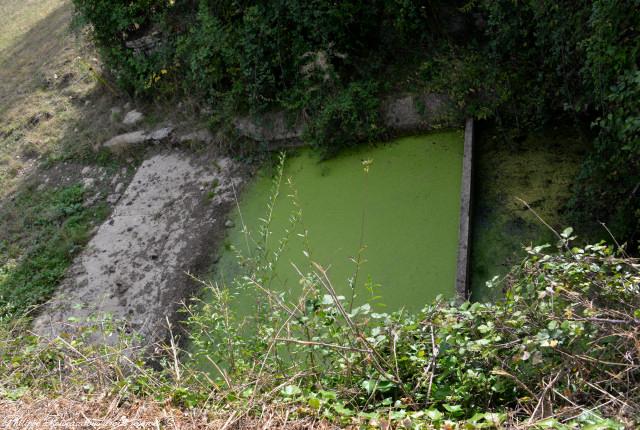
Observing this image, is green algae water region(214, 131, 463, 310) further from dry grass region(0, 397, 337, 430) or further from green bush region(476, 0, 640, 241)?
dry grass region(0, 397, 337, 430)

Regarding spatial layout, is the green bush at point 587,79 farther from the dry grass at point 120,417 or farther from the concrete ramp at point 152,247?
the concrete ramp at point 152,247

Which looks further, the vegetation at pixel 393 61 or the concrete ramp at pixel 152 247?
the concrete ramp at pixel 152 247

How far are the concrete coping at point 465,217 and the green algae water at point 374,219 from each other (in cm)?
9

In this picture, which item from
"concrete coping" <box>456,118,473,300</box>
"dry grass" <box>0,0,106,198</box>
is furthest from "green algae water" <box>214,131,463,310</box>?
"dry grass" <box>0,0,106,198</box>

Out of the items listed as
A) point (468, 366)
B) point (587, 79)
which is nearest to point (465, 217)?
point (587, 79)

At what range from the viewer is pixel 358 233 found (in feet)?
15.1

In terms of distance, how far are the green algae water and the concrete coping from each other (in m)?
0.09

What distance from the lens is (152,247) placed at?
541 centimetres

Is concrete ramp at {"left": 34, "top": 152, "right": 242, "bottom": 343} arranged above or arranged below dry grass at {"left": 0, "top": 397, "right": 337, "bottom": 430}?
below

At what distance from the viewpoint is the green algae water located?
4078mm

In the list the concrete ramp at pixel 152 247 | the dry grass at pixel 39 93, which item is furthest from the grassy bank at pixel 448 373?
the dry grass at pixel 39 93

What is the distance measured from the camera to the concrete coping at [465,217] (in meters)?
3.84

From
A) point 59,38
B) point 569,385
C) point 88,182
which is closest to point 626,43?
point 569,385

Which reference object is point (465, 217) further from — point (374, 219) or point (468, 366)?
point (468, 366)
